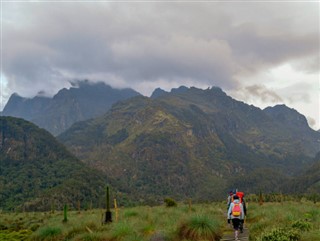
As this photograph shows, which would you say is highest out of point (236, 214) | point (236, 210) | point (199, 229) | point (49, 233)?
point (236, 210)

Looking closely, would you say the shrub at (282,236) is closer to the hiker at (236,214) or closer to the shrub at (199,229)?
the hiker at (236,214)

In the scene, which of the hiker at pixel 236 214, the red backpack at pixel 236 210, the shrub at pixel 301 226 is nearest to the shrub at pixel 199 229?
the hiker at pixel 236 214

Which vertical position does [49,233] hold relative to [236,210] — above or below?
below

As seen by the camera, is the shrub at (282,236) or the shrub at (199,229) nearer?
the shrub at (282,236)

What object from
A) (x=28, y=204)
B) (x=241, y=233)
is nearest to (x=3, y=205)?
(x=28, y=204)

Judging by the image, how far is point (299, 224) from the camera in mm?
16016

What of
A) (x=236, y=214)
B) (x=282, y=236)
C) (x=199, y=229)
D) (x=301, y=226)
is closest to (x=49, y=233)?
(x=199, y=229)

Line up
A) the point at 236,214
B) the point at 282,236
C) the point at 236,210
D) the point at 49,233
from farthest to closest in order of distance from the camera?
the point at 49,233, the point at 236,210, the point at 236,214, the point at 282,236

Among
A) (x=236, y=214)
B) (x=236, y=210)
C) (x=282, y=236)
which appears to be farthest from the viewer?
(x=236, y=210)

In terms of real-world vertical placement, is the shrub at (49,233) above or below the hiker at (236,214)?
below

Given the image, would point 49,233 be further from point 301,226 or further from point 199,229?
point 301,226

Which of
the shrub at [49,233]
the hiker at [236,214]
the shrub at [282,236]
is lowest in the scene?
the shrub at [49,233]

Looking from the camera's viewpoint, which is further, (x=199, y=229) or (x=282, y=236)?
(x=199, y=229)

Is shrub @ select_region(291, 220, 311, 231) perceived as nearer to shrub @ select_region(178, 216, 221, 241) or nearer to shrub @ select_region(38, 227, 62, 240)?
shrub @ select_region(178, 216, 221, 241)
